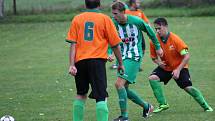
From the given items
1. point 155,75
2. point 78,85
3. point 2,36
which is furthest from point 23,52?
point 78,85

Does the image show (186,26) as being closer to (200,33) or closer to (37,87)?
(200,33)

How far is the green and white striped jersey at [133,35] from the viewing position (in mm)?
8961

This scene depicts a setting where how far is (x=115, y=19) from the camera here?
29.4ft

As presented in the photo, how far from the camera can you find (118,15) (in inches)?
347

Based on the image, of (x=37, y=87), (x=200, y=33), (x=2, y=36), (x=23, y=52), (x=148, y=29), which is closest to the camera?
(x=148, y=29)

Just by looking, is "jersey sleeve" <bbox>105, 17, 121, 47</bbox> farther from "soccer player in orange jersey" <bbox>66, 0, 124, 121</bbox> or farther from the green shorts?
the green shorts

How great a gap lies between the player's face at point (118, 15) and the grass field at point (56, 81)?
1.46 meters

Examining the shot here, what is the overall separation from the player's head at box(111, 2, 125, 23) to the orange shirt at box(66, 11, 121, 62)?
100 cm

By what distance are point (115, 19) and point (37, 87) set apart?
13.3ft

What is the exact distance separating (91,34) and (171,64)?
2271 millimetres

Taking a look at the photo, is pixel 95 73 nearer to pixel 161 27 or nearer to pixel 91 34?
pixel 91 34

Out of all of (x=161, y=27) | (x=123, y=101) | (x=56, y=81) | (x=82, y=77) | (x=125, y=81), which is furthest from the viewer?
(x=56, y=81)

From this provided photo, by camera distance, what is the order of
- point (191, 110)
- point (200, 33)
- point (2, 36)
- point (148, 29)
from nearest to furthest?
point (148, 29)
point (191, 110)
point (200, 33)
point (2, 36)

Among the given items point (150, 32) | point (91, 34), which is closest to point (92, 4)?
point (91, 34)
